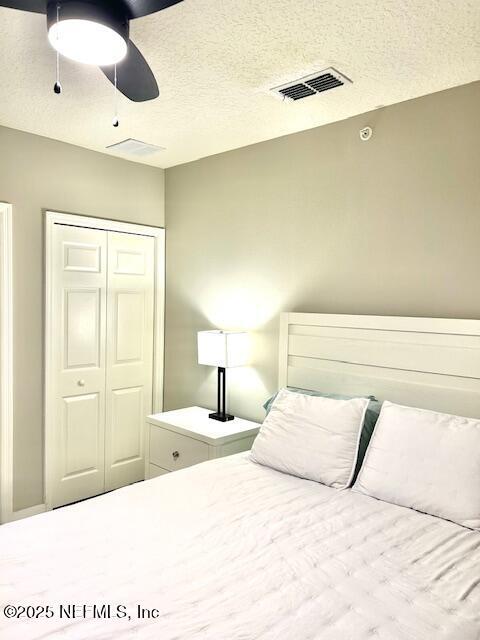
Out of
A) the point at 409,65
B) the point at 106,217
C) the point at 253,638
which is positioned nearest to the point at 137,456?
the point at 106,217

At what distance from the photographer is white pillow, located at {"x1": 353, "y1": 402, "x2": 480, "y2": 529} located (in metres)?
1.86

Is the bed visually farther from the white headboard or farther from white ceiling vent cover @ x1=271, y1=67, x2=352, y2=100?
white ceiling vent cover @ x1=271, y1=67, x2=352, y2=100

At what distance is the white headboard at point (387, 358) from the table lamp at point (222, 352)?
311 millimetres

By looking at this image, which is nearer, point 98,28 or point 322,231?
point 98,28

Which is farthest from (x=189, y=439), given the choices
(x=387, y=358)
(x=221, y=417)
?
A: (x=387, y=358)

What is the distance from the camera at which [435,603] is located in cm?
136

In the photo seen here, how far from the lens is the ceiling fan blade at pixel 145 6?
1397 millimetres

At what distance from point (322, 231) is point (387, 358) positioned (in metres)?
0.86

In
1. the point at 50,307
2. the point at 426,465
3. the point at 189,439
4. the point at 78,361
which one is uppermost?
the point at 50,307

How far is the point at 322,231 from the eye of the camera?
9.59ft

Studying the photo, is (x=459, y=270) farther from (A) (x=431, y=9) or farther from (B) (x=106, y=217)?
(B) (x=106, y=217)

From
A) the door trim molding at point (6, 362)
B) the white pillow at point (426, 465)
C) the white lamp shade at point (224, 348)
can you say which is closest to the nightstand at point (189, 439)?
the white lamp shade at point (224, 348)

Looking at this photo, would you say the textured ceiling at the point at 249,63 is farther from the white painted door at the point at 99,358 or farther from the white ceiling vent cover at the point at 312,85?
the white painted door at the point at 99,358

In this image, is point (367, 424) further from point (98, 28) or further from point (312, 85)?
point (98, 28)
